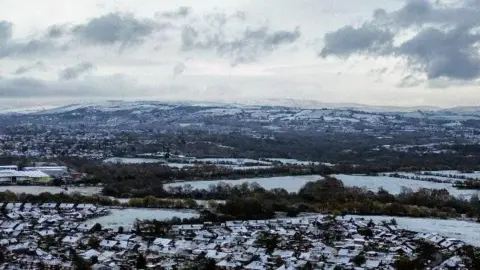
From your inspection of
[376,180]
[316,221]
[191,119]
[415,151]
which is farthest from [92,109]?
A: [316,221]

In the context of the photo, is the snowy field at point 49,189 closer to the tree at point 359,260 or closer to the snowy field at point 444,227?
the snowy field at point 444,227

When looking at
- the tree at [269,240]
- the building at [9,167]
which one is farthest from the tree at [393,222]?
the building at [9,167]

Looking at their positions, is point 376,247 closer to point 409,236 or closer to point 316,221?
point 409,236

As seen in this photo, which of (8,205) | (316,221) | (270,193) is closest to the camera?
(316,221)

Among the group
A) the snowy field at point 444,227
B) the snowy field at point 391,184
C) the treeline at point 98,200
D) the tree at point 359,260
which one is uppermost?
the tree at point 359,260

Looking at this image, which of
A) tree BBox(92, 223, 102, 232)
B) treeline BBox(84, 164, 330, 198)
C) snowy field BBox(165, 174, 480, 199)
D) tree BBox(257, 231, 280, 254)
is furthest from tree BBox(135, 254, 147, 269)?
snowy field BBox(165, 174, 480, 199)
